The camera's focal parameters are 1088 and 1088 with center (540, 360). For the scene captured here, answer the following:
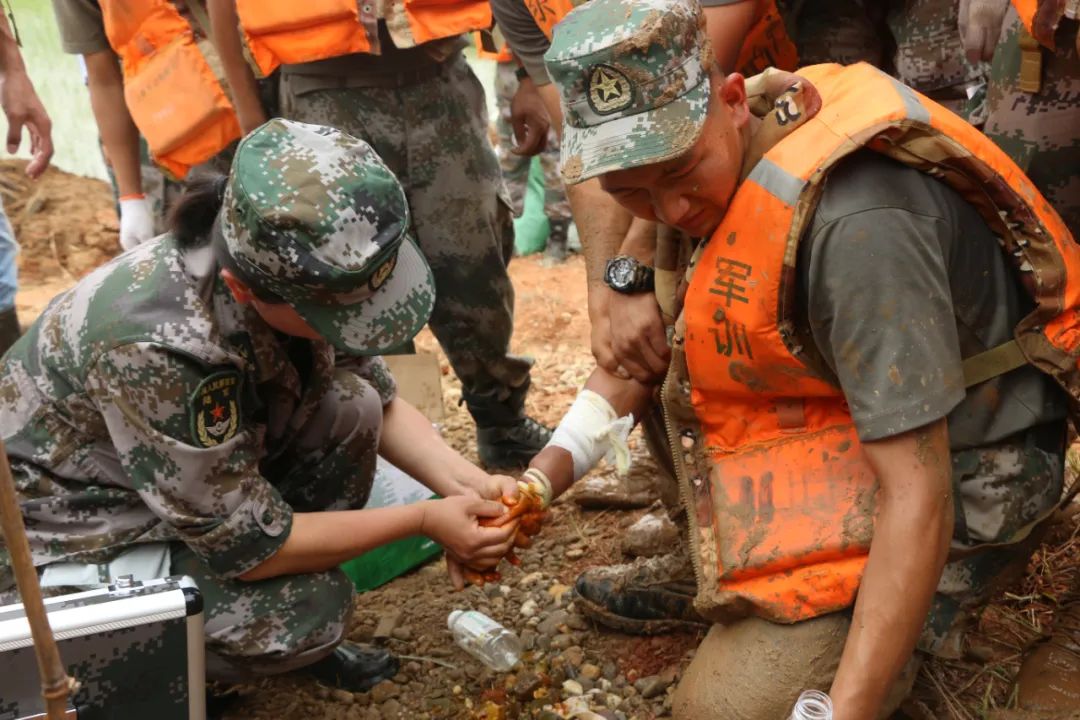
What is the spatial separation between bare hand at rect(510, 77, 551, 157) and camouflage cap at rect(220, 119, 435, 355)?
2.13 meters

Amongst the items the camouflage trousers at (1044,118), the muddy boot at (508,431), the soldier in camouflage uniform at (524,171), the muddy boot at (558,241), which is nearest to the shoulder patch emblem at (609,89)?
the camouflage trousers at (1044,118)

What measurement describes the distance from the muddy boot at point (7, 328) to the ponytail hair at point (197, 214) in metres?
2.38

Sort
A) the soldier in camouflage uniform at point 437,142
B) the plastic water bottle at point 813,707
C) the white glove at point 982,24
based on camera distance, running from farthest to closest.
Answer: the soldier in camouflage uniform at point 437,142, the white glove at point 982,24, the plastic water bottle at point 813,707

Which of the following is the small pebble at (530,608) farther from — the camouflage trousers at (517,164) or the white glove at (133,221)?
the camouflage trousers at (517,164)

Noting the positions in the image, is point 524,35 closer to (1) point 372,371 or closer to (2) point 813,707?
(1) point 372,371

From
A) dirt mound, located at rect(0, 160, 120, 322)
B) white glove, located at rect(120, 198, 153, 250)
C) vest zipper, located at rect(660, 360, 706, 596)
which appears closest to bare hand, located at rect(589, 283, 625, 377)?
vest zipper, located at rect(660, 360, 706, 596)

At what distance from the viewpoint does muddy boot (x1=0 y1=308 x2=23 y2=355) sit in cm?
473

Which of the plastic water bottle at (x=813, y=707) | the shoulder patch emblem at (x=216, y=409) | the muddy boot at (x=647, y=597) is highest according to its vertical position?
the shoulder patch emblem at (x=216, y=409)

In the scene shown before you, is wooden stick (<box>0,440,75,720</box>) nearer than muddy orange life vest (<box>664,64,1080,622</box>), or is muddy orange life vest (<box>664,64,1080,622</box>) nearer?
wooden stick (<box>0,440,75,720</box>)

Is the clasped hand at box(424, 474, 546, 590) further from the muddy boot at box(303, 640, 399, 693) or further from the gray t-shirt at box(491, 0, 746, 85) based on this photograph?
the gray t-shirt at box(491, 0, 746, 85)

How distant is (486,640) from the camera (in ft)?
11.2

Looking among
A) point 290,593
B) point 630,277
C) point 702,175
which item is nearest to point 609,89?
point 702,175

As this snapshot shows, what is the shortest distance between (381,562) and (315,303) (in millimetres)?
1612

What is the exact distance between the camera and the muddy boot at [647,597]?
335 cm
